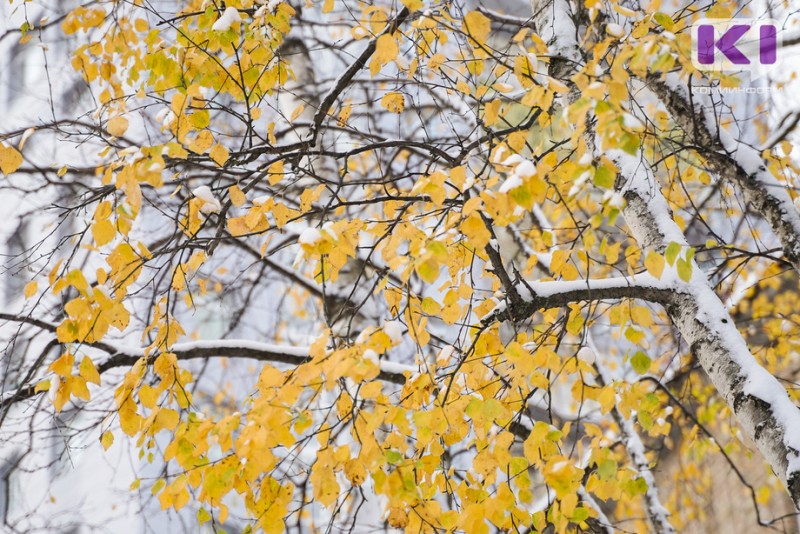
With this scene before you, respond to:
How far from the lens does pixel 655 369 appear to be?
4.60 metres

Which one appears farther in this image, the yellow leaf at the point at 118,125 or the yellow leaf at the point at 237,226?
the yellow leaf at the point at 237,226

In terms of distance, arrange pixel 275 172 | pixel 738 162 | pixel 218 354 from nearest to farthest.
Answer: pixel 275 172
pixel 738 162
pixel 218 354

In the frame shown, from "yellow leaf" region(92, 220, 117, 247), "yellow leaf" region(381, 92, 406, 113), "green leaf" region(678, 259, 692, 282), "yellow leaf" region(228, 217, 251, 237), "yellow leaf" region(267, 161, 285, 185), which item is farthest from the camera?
"yellow leaf" region(381, 92, 406, 113)

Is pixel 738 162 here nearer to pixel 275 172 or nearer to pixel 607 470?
pixel 607 470

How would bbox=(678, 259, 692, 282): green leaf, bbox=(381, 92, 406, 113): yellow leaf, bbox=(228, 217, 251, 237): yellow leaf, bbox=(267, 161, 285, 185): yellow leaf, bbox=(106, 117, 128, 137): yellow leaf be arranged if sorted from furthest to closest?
bbox=(381, 92, 406, 113): yellow leaf
bbox=(267, 161, 285, 185): yellow leaf
bbox=(228, 217, 251, 237): yellow leaf
bbox=(106, 117, 128, 137): yellow leaf
bbox=(678, 259, 692, 282): green leaf

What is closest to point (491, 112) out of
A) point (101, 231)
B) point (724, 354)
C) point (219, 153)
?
point (219, 153)

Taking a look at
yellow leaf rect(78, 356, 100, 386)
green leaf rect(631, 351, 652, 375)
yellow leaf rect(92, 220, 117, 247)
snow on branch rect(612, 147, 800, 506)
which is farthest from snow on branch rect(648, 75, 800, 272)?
yellow leaf rect(78, 356, 100, 386)

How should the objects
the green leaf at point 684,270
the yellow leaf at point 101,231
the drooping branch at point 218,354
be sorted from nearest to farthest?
the green leaf at point 684,270 → the yellow leaf at point 101,231 → the drooping branch at point 218,354

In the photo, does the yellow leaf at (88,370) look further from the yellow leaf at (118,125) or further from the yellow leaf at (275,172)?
the yellow leaf at (275,172)

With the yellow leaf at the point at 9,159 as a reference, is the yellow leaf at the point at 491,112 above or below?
below

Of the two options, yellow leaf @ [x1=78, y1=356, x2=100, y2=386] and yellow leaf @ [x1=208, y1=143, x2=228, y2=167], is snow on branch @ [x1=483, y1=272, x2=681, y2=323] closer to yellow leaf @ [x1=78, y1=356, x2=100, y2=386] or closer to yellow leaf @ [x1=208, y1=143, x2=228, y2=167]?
yellow leaf @ [x1=208, y1=143, x2=228, y2=167]

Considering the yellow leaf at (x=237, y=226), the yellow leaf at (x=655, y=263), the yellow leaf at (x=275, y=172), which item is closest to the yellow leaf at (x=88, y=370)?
the yellow leaf at (x=237, y=226)

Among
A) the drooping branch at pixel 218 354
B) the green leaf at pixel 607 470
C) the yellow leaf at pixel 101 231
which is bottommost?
the green leaf at pixel 607 470

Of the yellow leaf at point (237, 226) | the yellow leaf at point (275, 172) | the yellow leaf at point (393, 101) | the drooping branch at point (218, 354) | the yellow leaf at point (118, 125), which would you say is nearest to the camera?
the yellow leaf at point (118, 125)
